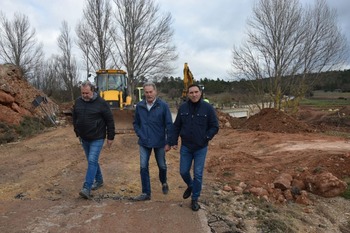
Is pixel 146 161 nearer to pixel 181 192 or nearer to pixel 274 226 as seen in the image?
pixel 181 192

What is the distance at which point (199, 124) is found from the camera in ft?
15.8

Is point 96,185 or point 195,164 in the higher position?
point 195,164

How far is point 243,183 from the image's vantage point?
6848 millimetres

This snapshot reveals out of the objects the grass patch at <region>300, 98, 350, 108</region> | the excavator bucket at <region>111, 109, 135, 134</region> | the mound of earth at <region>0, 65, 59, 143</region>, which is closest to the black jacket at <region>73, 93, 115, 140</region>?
the mound of earth at <region>0, 65, 59, 143</region>

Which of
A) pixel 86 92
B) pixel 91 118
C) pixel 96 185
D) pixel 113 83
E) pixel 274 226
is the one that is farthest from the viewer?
pixel 113 83

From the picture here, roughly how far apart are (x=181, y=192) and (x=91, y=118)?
6.72 ft

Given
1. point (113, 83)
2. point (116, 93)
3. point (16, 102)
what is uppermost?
point (113, 83)

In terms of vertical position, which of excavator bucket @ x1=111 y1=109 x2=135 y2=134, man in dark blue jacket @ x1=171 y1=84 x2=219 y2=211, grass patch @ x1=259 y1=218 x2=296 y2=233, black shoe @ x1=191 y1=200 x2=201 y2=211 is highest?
man in dark blue jacket @ x1=171 y1=84 x2=219 y2=211

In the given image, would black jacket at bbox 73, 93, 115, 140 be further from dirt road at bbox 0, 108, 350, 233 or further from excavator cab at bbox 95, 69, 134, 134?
excavator cab at bbox 95, 69, 134, 134

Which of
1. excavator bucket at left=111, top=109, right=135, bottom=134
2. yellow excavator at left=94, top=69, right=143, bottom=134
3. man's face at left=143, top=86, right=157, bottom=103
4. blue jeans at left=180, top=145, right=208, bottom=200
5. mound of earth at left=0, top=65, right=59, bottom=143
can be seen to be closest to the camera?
blue jeans at left=180, top=145, right=208, bottom=200

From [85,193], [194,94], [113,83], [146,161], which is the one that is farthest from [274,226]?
[113,83]

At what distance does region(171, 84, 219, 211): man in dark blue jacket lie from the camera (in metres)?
4.80

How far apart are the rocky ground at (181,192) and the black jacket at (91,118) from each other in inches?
40.5

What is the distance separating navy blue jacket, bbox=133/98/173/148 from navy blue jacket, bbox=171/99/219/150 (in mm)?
346
